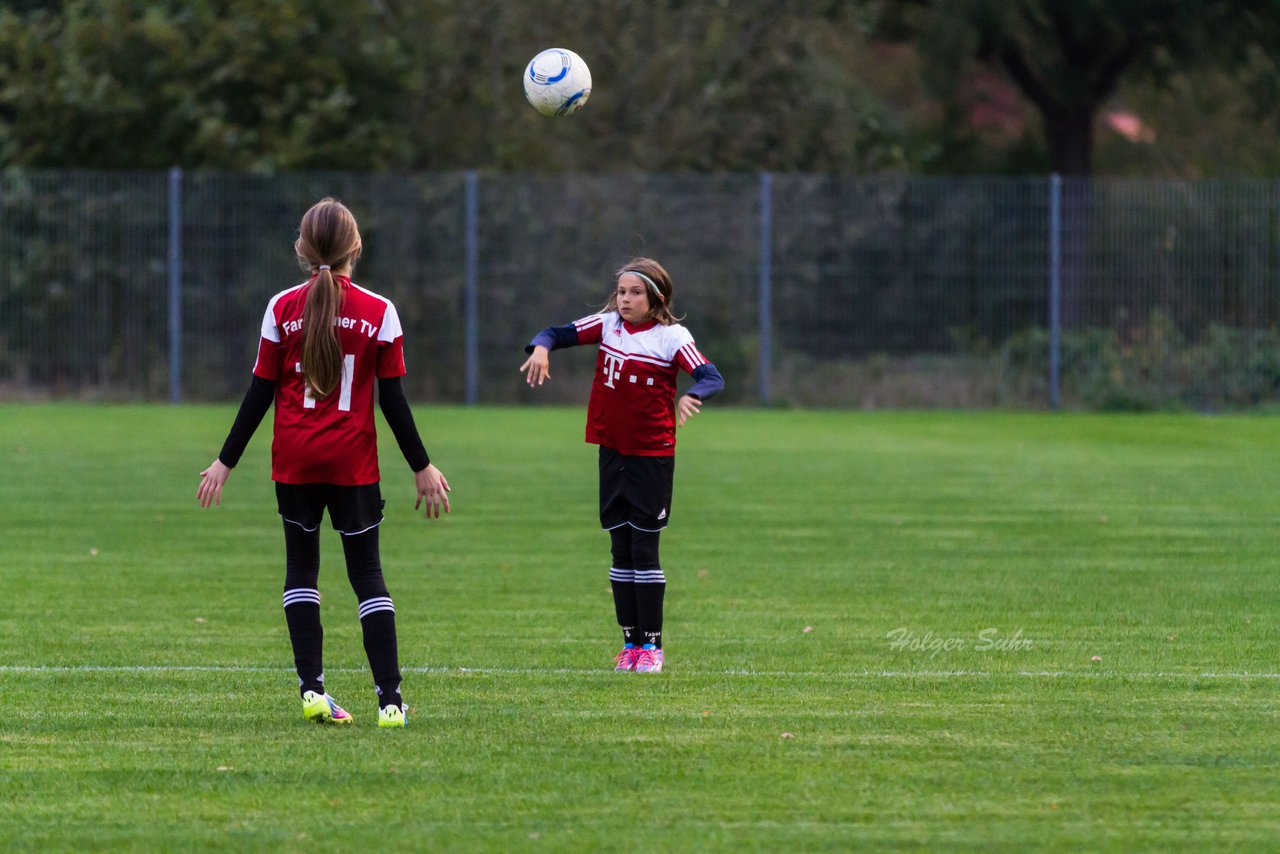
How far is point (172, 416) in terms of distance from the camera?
80.0 feet

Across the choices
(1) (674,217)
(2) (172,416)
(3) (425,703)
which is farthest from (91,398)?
(3) (425,703)

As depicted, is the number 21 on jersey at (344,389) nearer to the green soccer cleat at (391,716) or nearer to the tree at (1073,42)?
the green soccer cleat at (391,716)

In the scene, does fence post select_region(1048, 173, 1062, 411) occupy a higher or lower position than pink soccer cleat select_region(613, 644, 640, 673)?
higher

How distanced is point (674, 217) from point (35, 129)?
984 centimetres

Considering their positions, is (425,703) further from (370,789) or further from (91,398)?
(91,398)

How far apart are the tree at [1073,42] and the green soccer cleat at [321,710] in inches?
1077

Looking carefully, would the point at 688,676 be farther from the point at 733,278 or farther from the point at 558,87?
the point at 733,278

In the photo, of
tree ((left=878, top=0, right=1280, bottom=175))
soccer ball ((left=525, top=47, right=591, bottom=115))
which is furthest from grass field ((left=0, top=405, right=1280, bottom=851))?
tree ((left=878, top=0, right=1280, bottom=175))

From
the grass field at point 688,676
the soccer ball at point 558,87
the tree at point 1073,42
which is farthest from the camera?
the tree at point 1073,42

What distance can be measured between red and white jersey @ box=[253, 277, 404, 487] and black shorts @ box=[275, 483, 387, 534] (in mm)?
51

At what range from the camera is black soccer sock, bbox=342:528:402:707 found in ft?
20.9

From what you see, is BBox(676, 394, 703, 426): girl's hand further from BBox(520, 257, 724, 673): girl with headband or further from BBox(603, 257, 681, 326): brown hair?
BBox(603, 257, 681, 326): brown hair

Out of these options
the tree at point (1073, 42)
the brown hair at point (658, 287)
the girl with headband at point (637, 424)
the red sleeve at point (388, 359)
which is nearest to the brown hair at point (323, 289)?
the red sleeve at point (388, 359)

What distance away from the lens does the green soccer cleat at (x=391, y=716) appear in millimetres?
6316
